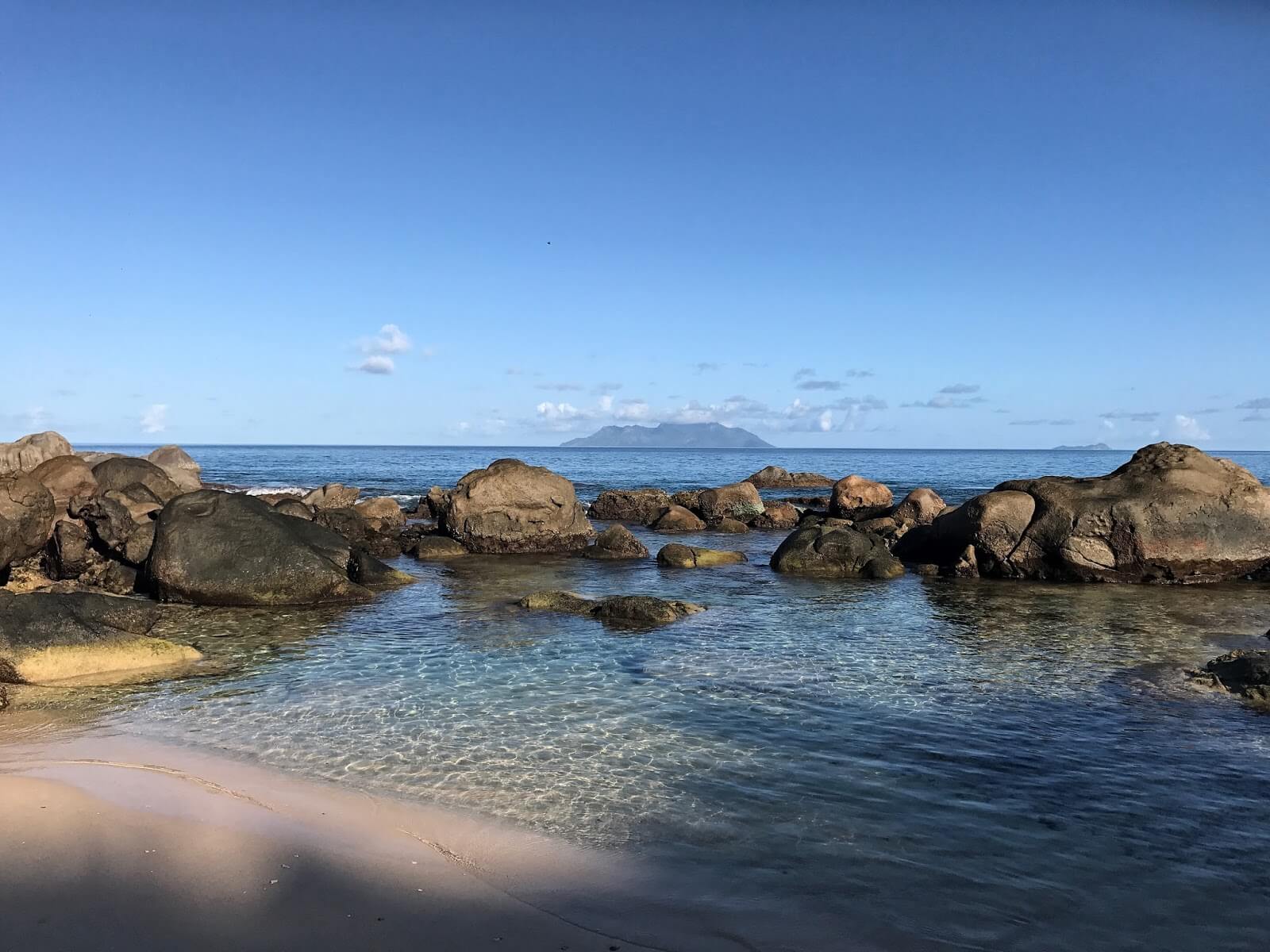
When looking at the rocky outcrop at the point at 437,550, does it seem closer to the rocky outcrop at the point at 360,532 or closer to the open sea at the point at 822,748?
the rocky outcrop at the point at 360,532

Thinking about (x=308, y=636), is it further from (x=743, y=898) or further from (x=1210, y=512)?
(x=1210, y=512)

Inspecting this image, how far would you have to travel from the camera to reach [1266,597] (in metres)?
18.6

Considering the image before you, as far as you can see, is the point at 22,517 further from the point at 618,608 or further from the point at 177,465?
the point at 177,465

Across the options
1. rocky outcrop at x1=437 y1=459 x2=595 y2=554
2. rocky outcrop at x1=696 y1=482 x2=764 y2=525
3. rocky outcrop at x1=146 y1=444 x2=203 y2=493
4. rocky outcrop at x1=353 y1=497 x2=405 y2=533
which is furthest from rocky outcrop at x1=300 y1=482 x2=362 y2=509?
rocky outcrop at x1=696 y1=482 x2=764 y2=525

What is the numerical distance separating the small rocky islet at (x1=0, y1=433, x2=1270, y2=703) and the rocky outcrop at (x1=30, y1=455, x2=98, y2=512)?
6cm

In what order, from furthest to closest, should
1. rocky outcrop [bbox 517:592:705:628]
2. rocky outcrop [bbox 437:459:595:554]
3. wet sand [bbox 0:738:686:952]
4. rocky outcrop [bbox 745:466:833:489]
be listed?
rocky outcrop [bbox 745:466:833:489] < rocky outcrop [bbox 437:459:595:554] < rocky outcrop [bbox 517:592:705:628] < wet sand [bbox 0:738:686:952]

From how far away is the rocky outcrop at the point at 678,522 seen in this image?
111 feet

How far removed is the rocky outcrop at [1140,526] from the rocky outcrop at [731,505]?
15703mm

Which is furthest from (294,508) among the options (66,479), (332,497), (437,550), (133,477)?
(332,497)

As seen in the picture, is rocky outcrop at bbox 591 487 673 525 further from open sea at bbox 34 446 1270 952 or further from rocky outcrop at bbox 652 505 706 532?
open sea at bbox 34 446 1270 952

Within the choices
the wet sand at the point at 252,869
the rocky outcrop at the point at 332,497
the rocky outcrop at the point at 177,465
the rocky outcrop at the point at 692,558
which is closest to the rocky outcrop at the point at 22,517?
the wet sand at the point at 252,869

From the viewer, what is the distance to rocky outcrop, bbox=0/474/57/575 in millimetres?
18156

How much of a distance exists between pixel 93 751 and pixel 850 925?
7428 mm

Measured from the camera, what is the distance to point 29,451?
113ft
